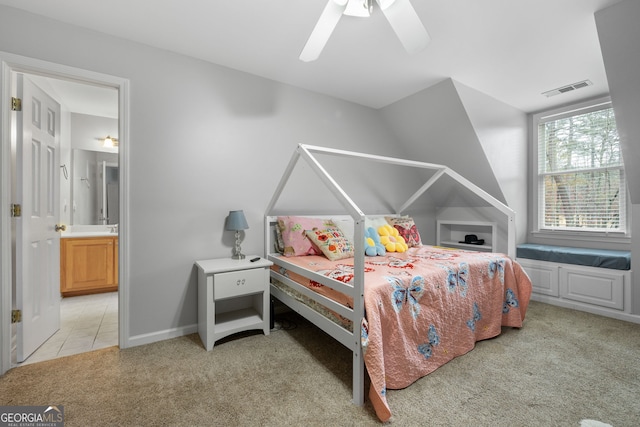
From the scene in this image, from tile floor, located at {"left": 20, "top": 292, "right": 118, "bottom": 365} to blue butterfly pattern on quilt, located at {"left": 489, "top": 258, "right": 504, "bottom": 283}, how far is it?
9.92 feet

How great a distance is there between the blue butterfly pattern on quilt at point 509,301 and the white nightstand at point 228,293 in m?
2.02

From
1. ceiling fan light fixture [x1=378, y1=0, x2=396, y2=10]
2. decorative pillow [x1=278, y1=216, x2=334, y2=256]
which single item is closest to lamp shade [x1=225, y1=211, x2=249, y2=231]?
decorative pillow [x1=278, y1=216, x2=334, y2=256]

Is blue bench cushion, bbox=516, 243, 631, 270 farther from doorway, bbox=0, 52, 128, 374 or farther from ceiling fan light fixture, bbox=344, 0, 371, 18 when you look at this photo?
doorway, bbox=0, 52, 128, 374

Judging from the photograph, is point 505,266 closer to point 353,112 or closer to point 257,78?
point 353,112

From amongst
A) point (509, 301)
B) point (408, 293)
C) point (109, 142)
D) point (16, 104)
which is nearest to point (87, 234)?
point (109, 142)

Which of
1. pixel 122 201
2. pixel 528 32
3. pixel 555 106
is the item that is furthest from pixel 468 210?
pixel 122 201

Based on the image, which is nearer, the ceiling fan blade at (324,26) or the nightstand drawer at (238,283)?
the ceiling fan blade at (324,26)

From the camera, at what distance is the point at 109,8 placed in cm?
180

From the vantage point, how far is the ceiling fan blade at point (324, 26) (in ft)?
4.48

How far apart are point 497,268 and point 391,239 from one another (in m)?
0.96

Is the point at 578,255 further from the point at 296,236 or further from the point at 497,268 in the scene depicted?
the point at 296,236

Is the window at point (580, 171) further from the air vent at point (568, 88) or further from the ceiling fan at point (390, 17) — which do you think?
the ceiling fan at point (390, 17)

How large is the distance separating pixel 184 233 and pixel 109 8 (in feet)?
5.17

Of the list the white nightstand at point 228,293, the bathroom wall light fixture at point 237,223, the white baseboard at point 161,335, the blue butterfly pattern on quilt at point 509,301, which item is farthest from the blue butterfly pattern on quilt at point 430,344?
the white baseboard at point 161,335
